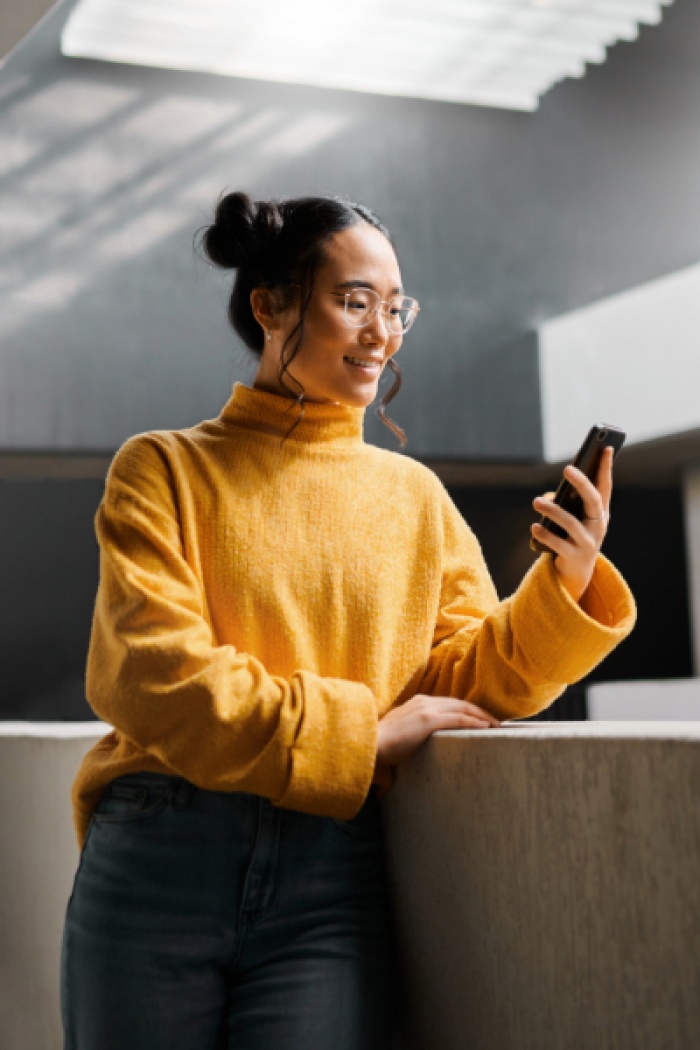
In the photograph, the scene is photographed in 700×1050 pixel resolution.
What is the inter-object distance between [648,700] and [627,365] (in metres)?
3.08

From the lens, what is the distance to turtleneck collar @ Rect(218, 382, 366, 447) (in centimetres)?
177

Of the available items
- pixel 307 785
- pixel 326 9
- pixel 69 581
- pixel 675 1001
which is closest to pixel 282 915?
pixel 307 785

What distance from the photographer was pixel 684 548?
43.4 feet

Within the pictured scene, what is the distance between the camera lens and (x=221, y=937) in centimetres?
150

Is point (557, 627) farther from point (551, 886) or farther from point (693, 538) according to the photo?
point (693, 538)

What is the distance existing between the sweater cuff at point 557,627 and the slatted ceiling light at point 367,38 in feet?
28.8

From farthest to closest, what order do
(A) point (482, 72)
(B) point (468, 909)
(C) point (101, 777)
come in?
1. (A) point (482, 72)
2. (C) point (101, 777)
3. (B) point (468, 909)

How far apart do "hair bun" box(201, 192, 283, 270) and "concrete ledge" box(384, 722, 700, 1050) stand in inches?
30.5

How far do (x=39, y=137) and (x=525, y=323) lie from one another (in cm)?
478

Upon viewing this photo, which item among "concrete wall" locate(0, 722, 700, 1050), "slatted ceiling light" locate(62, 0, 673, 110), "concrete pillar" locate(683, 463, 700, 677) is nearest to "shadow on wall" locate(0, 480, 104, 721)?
"slatted ceiling light" locate(62, 0, 673, 110)

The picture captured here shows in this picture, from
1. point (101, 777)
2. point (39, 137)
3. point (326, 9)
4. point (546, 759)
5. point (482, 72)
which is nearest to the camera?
point (546, 759)

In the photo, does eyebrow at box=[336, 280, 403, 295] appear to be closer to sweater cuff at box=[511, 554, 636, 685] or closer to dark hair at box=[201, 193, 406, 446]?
dark hair at box=[201, 193, 406, 446]

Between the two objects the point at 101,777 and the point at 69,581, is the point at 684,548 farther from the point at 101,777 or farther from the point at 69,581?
the point at 101,777

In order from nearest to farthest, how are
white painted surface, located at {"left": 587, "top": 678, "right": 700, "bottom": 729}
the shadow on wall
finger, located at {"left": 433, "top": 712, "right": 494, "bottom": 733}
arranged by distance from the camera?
finger, located at {"left": 433, "top": 712, "right": 494, "bottom": 733} → white painted surface, located at {"left": 587, "top": 678, "right": 700, "bottom": 729} → the shadow on wall
